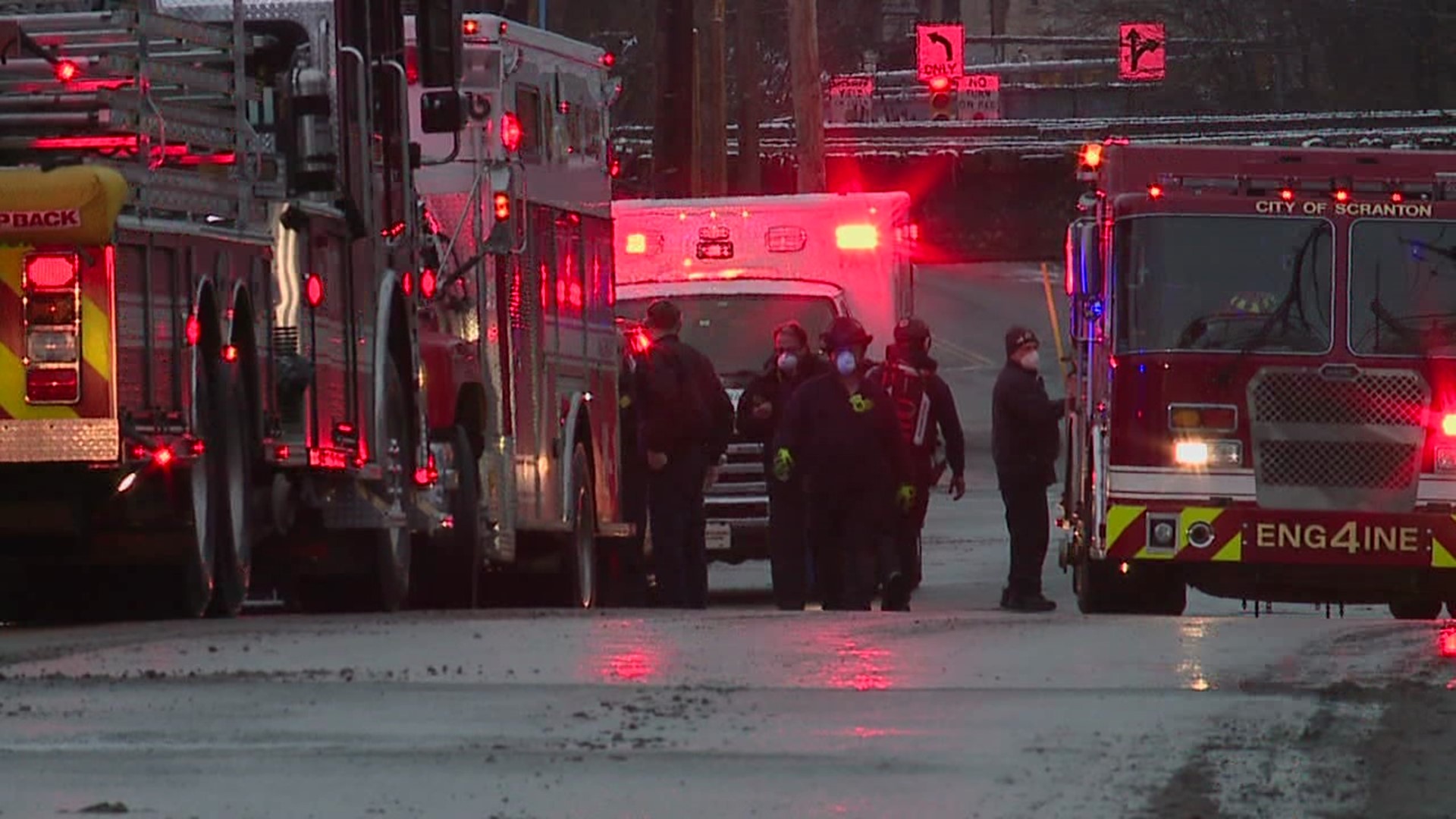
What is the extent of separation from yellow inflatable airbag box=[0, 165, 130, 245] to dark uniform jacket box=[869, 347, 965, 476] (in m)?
8.82

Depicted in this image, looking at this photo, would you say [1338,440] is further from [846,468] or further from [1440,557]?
[846,468]

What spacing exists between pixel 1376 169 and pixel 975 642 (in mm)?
5908

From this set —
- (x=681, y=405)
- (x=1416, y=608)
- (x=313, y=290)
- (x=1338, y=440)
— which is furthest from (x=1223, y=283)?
(x=313, y=290)

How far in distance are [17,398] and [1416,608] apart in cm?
914

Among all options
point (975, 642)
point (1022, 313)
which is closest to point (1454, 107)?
point (1022, 313)

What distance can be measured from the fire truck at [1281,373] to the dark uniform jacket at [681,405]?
2563mm

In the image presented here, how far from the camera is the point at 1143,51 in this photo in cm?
8319

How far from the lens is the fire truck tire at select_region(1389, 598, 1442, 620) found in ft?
60.6

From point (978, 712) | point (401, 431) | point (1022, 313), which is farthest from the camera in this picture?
point (1022, 313)

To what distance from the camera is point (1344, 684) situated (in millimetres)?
10750

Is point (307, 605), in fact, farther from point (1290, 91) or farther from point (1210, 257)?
point (1290, 91)

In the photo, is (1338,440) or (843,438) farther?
(843,438)

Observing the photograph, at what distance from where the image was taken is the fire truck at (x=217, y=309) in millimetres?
12164

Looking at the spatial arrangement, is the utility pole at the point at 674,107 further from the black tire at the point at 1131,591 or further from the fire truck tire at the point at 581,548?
the black tire at the point at 1131,591
